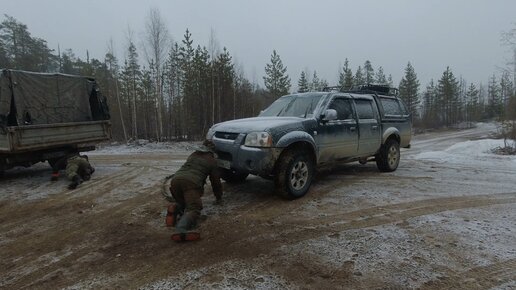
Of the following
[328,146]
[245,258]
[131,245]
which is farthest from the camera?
[328,146]

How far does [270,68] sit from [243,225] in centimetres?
3550

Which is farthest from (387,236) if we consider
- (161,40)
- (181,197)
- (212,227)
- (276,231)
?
(161,40)

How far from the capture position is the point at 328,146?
6.46 m

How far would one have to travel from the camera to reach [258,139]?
17.9 feet

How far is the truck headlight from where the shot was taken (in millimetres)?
5398

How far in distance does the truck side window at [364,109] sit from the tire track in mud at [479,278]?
433 cm

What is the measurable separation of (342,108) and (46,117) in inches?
279

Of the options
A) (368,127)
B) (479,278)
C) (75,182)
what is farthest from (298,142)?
(75,182)

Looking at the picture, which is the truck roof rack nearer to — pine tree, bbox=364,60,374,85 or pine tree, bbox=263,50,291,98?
pine tree, bbox=263,50,291,98

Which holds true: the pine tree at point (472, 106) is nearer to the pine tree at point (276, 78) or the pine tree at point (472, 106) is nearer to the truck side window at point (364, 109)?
the pine tree at point (276, 78)

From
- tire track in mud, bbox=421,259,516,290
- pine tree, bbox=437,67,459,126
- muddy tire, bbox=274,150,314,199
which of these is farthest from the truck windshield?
pine tree, bbox=437,67,459,126

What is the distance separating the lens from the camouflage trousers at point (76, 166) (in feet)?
24.9

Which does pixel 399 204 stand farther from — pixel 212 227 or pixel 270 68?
pixel 270 68

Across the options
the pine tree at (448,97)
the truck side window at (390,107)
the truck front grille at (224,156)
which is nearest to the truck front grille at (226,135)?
the truck front grille at (224,156)
